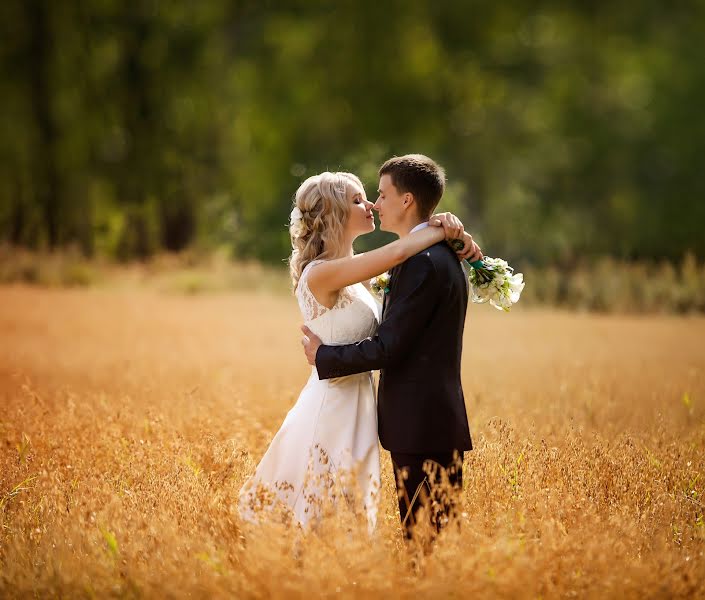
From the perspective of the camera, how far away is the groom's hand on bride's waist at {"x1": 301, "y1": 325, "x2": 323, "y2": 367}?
380cm

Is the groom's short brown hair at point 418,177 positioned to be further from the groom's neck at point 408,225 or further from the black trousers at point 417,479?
the black trousers at point 417,479

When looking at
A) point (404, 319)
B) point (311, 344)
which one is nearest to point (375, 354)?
point (404, 319)

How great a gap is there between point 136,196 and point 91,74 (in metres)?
3.84

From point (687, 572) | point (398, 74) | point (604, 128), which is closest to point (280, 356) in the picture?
point (687, 572)

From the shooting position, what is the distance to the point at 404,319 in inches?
141

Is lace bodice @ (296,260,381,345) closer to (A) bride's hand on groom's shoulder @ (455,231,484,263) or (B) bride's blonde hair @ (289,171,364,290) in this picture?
(B) bride's blonde hair @ (289,171,364,290)

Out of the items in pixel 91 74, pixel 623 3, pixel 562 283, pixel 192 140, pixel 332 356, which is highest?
pixel 623 3

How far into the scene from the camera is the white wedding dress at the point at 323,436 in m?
3.79

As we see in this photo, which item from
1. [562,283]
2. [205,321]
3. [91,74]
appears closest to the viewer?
[205,321]

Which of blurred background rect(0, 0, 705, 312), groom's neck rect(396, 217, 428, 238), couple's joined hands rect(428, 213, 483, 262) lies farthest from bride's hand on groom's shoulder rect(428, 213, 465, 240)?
blurred background rect(0, 0, 705, 312)

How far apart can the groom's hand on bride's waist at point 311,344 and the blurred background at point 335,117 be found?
20258 mm

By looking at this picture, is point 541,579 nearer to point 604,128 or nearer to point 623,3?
point 604,128

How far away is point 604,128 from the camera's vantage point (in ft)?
101

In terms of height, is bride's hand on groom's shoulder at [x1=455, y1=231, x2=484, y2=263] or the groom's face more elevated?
the groom's face
